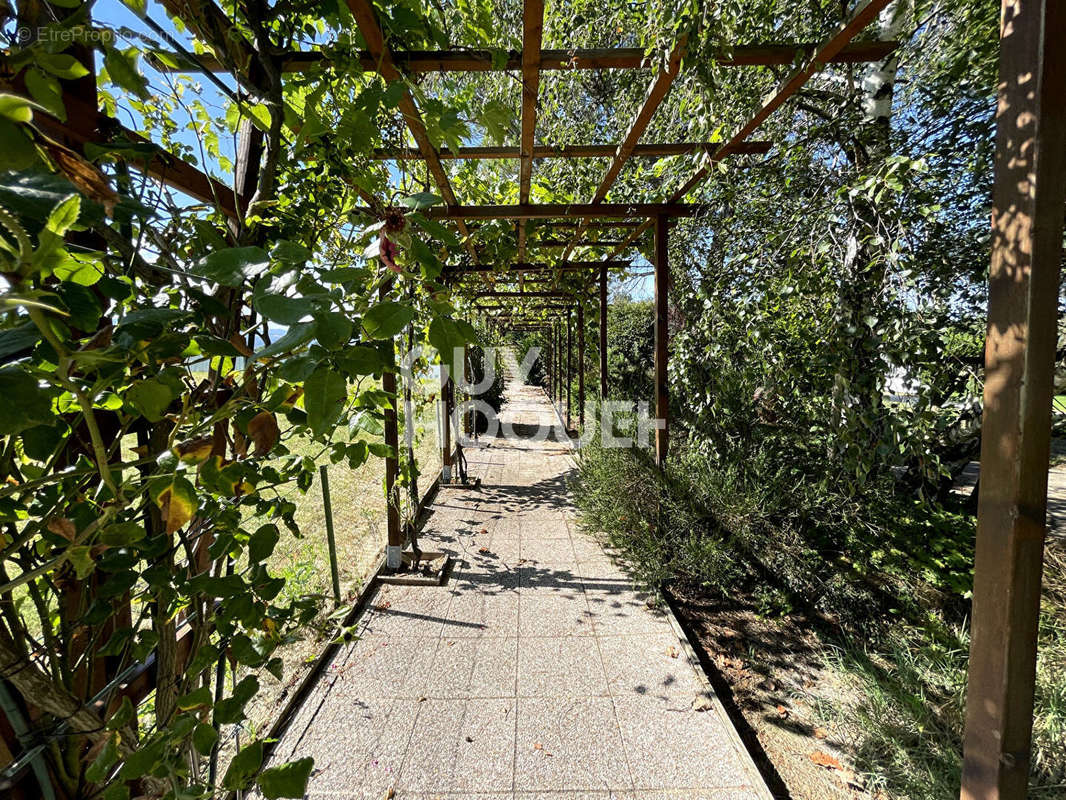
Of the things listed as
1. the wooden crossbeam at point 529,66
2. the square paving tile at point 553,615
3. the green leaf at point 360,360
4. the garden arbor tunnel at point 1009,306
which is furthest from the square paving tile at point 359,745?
the wooden crossbeam at point 529,66

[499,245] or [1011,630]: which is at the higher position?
[499,245]

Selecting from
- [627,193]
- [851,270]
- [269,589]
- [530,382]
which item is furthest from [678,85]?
[530,382]

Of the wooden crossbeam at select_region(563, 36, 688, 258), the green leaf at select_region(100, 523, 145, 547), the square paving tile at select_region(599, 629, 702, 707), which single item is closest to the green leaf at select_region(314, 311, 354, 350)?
the green leaf at select_region(100, 523, 145, 547)

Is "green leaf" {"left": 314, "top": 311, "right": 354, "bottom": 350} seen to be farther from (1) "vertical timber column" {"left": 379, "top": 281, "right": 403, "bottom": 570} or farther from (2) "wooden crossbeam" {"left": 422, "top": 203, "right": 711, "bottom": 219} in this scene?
(2) "wooden crossbeam" {"left": 422, "top": 203, "right": 711, "bottom": 219}

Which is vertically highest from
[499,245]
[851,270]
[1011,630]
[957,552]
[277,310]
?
[499,245]

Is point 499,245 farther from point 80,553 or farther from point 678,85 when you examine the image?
point 80,553

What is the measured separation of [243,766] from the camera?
57cm

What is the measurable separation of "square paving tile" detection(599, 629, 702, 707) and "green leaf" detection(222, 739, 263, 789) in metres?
1.99

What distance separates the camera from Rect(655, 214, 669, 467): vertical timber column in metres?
3.47

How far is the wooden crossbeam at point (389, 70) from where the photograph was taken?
3.86 ft

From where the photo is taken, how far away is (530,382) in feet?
66.9

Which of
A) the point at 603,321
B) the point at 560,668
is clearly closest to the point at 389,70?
the point at 560,668

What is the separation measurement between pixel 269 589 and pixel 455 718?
1.68m

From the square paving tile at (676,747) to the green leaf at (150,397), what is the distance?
80.9 inches
